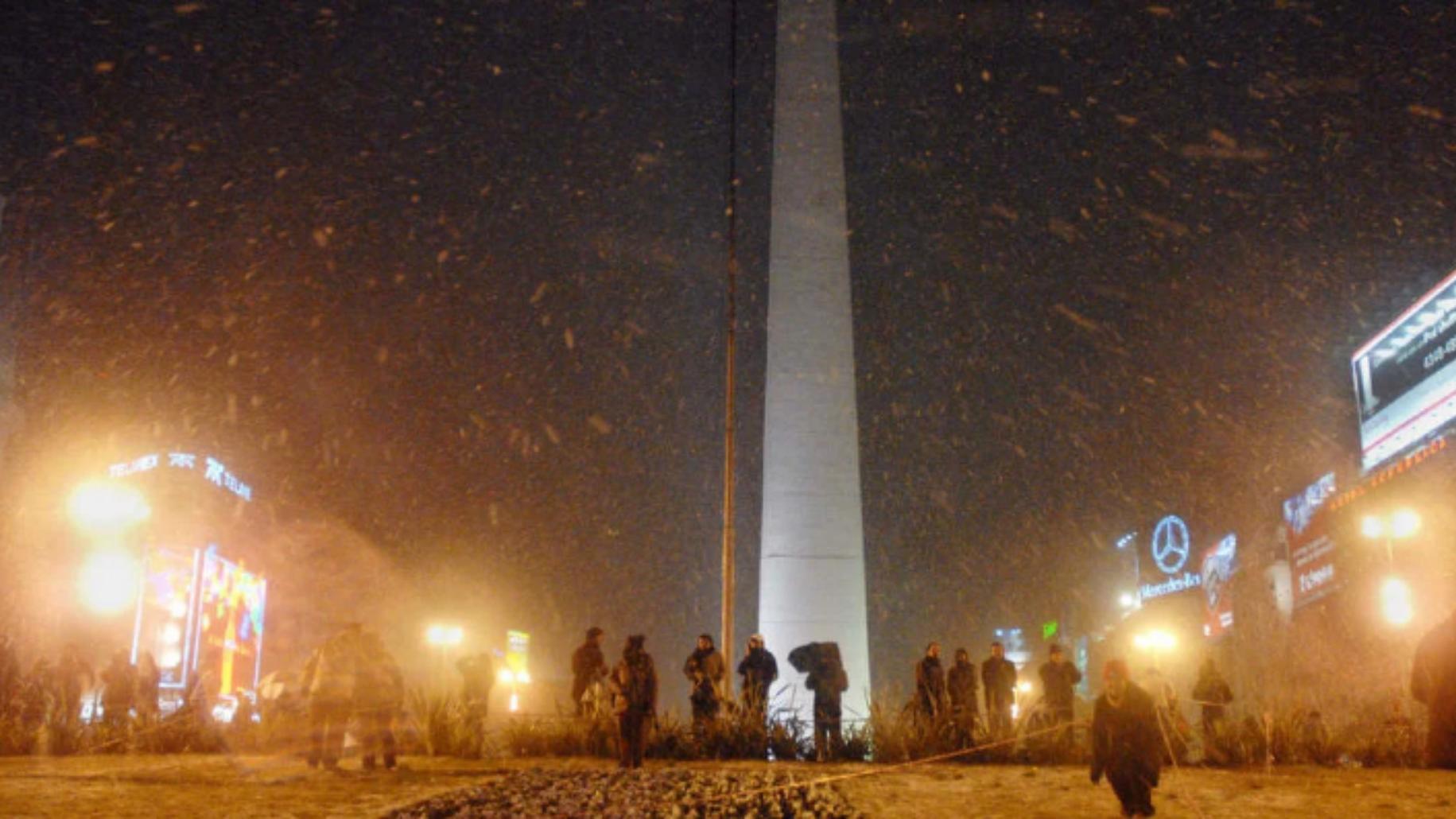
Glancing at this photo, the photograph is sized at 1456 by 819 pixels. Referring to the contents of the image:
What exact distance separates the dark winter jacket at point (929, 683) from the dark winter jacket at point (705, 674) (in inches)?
82.4

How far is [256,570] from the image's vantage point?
167 ft

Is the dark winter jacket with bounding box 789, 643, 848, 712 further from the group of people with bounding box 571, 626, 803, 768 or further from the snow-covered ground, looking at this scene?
the snow-covered ground

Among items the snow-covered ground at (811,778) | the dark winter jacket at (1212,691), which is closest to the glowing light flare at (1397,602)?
the dark winter jacket at (1212,691)

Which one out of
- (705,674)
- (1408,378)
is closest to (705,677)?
(705,674)

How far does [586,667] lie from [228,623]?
31.9 meters

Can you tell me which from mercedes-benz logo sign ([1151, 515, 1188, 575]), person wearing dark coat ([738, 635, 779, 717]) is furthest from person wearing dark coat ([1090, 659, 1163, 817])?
mercedes-benz logo sign ([1151, 515, 1188, 575])

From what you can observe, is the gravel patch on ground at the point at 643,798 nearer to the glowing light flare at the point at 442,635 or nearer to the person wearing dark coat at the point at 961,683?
the person wearing dark coat at the point at 961,683

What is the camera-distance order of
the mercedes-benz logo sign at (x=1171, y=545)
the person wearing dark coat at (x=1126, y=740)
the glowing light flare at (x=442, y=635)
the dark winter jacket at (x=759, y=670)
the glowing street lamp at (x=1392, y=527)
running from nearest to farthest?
the person wearing dark coat at (x=1126, y=740) → the dark winter jacket at (x=759, y=670) → the glowing street lamp at (x=1392, y=527) → the glowing light flare at (x=442, y=635) → the mercedes-benz logo sign at (x=1171, y=545)

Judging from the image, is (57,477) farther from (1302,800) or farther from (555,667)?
(555,667)

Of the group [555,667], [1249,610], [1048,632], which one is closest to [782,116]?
[1249,610]

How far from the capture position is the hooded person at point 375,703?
37.1 feet

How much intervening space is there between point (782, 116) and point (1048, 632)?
237 feet

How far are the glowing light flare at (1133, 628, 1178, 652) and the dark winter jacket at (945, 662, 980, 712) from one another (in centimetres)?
4263

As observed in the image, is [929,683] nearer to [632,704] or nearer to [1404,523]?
[632,704]
